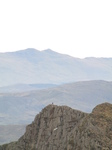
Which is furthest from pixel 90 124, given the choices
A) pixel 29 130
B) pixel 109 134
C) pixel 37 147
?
pixel 29 130

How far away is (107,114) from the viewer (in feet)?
131

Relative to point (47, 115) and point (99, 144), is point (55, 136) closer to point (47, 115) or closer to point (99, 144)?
point (47, 115)

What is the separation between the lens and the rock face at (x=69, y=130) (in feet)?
119

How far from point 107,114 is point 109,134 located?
309cm

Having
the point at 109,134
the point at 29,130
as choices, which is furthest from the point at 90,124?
the point at 29,130

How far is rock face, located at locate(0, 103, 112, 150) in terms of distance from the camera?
36.4m

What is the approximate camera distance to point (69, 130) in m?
42.5

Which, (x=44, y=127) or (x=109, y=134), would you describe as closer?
(x=109, y=134)

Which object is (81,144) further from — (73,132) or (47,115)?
(47,115)

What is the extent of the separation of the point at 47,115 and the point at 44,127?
4.12 ft

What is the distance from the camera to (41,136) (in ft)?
151

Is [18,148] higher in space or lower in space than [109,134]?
lower

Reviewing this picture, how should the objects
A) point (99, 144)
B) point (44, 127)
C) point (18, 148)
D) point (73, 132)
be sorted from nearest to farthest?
point (99, 144), point (73, 132), point (44, 127), point (18, 148)

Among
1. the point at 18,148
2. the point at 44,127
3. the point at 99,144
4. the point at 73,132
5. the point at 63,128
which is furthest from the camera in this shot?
the point at 18,148
